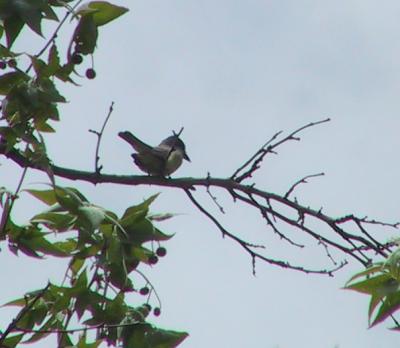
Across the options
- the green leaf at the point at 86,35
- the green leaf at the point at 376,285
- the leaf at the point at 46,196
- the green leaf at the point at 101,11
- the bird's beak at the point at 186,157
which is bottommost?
the green leaf at the point at 376,285

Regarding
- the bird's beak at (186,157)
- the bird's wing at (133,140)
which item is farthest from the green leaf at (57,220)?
the bird's beak at (186,157)

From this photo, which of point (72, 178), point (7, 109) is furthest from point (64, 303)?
point (72, 178)

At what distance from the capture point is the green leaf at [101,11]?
2963mm

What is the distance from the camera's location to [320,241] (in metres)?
3.97

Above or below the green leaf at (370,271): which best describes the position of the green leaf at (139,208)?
A: above

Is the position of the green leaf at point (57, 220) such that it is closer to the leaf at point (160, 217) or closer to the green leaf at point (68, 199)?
the green leaf at point (68, 199)

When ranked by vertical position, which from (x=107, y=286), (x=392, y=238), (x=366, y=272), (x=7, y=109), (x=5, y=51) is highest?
(x=5, y=51)

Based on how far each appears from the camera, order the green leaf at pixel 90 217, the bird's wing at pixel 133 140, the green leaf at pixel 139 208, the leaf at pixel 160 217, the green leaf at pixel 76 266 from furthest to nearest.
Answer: the bird's wing at pixel 133 140, the green leaf at pixel 76 266, the leaf at pixel 160 217, the green leaf at pixel 139 208, the green leaf at pixel 90 217

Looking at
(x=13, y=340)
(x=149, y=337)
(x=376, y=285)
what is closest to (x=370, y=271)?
(x=376, y=285)

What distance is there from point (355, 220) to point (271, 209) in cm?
40

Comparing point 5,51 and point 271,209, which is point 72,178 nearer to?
point 271,209

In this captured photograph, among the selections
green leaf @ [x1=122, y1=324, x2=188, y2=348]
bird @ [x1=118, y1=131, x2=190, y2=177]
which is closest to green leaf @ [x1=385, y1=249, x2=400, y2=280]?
green leaf @ [x1=122, y1=324, x2=188, y2=348]

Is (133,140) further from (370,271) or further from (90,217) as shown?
(370,271)

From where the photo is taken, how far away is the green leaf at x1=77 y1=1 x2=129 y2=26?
2.96 metres
